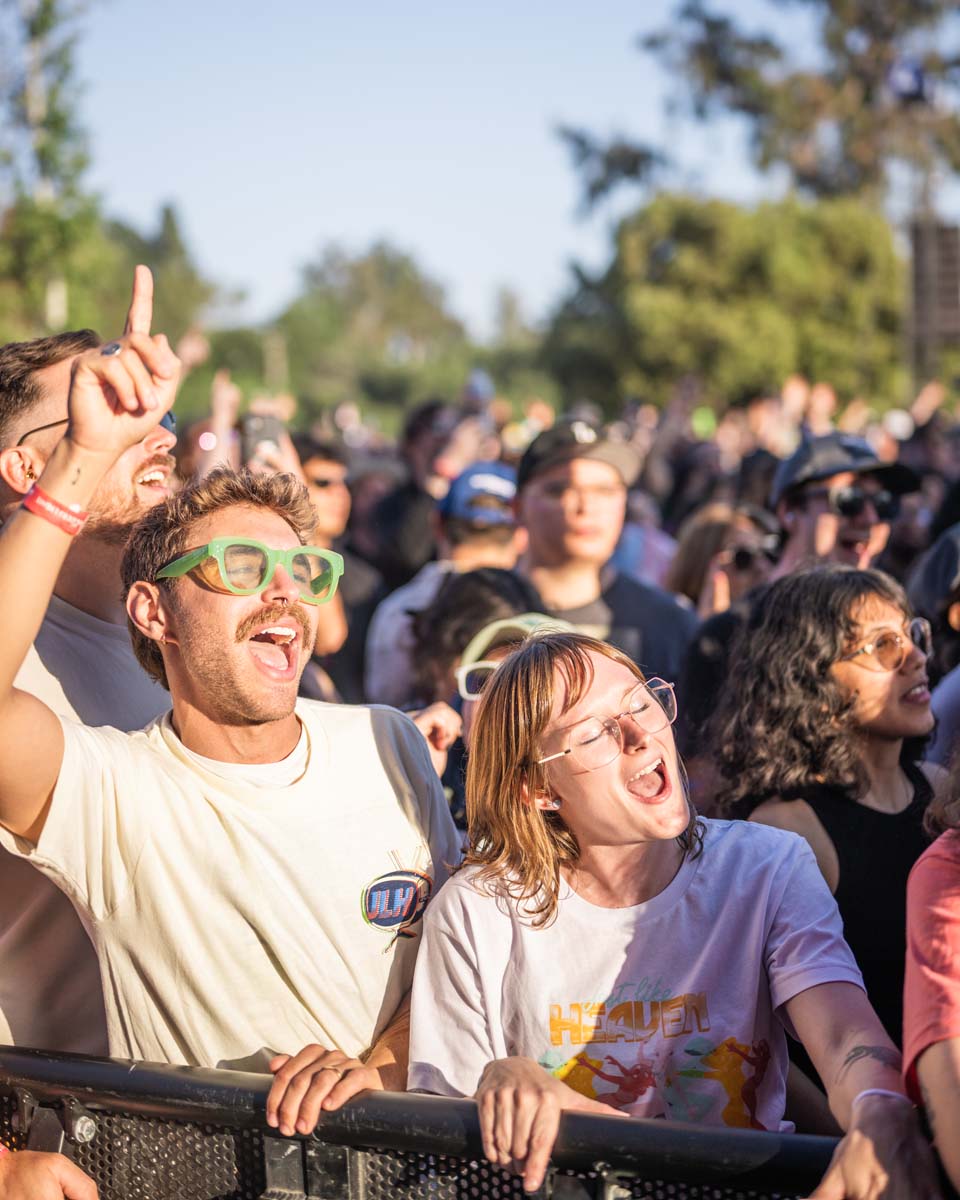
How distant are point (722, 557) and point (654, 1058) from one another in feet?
11.7

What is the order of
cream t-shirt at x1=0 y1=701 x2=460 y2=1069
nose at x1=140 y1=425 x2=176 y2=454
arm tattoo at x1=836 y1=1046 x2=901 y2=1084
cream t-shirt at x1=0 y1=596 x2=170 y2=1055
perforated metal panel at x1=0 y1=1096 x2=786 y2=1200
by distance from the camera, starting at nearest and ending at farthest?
perforated metal panel at x1=0 y1=1096 x2=786 y2=1200 < arm tattoo at x1=836 y1=1046 x2=901 y2=1084 < cream t-shirt at x1=0 y1=701 x2=460 y2=1069 < cream t-shirt at x1=0 y1=596 x2=170 y2=1055 < nose at x1=140 y1=425 x2=176 y2=454

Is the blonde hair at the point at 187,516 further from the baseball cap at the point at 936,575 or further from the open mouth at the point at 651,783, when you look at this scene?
the baseball cap at the point at 936,575

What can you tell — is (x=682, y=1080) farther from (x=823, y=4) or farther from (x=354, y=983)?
(x=823, y=4)

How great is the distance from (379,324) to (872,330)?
106790mm

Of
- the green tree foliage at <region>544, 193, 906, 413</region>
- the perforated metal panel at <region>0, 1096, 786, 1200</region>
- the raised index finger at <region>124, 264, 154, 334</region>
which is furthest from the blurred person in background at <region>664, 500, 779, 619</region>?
the green tree foliage at <region>544, 193, 906, 413</region>

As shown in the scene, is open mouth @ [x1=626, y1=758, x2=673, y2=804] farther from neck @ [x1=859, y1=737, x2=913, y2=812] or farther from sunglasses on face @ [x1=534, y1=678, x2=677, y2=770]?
neck @ [x1=859, y1=737, x2=913, y2=812]

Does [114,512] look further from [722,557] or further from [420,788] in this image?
[722,557]

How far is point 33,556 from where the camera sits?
7.13ft

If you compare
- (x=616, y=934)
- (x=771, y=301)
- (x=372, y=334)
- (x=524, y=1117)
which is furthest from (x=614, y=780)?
(x=372, y=334)

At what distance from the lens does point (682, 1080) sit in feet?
7.70

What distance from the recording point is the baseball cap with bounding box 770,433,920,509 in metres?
4.95

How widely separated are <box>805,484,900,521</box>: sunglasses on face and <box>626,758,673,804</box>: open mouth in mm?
2547

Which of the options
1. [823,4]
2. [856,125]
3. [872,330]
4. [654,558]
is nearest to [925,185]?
[872,330]

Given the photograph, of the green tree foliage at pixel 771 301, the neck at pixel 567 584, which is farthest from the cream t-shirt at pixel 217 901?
the green tree foliage at pixel 771 301
